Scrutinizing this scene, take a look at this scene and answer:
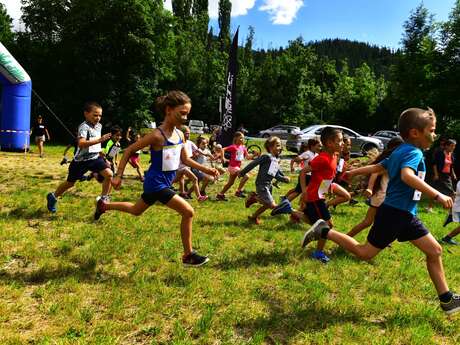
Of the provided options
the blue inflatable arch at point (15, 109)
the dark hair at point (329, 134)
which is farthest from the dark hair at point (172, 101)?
the blue inflatable arch at point (15, 109)

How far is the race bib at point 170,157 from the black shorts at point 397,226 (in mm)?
2306

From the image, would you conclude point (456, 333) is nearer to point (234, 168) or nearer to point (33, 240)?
point (33, 240)

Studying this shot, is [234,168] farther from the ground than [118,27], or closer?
closer

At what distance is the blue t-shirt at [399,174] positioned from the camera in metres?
3.80

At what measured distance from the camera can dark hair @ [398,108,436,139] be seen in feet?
12.7

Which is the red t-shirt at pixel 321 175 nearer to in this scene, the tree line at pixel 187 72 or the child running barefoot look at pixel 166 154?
the child running barefoot look at pixel 166 154

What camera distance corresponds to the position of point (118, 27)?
28.9 m

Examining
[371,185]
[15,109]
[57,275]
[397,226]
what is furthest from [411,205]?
[15,109]

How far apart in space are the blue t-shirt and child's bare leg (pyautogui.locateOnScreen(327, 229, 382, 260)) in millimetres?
496

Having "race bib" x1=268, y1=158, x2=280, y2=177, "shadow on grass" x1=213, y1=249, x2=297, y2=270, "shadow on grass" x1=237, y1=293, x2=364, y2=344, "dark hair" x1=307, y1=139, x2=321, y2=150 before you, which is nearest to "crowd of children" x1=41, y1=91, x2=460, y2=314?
"shadow on grass" x1=213, y1=249, x2=297, y2=270

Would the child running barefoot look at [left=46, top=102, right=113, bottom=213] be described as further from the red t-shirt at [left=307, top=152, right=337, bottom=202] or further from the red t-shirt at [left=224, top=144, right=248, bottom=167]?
the red t-shirt at [left=224, top=144, right=248, bottom=167]

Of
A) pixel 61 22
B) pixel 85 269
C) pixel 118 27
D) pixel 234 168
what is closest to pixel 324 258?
pixel 85 269

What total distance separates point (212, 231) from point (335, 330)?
340 centimetres

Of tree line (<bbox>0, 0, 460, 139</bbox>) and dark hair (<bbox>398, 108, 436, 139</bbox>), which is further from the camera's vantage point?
tree line (<bbox>0, 0, 460, 139</bbox>)
